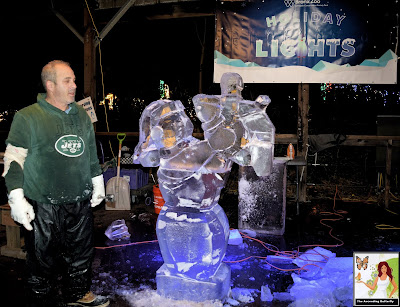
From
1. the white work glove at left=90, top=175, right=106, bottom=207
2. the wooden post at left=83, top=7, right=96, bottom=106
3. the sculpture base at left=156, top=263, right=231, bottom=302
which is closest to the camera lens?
the sculpture base at left=156, top=263, right=231, bottom=302

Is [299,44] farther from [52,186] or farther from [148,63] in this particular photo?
[148,63]

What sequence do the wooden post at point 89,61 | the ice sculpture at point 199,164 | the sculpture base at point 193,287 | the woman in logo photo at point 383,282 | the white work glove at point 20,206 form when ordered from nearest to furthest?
the woman in logo photo at point 383,282, the white work glove at point 20,206, the ice sculpture at point 199,164, the sculpture base at point 193,287, the wooden post at point 89,61

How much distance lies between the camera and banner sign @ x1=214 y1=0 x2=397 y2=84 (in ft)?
20.0

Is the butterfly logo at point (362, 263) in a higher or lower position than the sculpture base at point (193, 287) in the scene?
higher

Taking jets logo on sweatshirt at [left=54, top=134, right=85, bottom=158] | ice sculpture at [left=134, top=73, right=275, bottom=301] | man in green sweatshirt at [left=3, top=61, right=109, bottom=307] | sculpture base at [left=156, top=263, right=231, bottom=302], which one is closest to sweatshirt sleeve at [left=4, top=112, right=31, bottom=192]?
man in green sweatshirt at [left=3, top=61, right=109, bottom=307]

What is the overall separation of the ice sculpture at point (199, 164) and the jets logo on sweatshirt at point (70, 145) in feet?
1.52

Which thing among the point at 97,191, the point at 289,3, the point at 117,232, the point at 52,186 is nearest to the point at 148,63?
the point at 289,3

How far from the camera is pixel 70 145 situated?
9.14 ft

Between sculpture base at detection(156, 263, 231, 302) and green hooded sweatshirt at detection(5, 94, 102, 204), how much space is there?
1.00 m

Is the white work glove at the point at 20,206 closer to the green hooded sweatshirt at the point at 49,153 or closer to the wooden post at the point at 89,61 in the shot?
the green hooded sweatshirt at the point at 49,153

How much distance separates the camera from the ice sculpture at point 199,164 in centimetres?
262

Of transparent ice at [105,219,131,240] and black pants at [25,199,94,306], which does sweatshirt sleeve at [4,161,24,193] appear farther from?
transparent ice at [105,219,131,240]

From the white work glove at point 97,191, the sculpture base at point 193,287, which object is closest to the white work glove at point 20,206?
the white work glove at point 97,191

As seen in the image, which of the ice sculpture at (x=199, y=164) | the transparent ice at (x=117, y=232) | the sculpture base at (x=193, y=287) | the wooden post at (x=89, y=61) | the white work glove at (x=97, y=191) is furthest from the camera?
the wooden post at (x=89, y=61)
